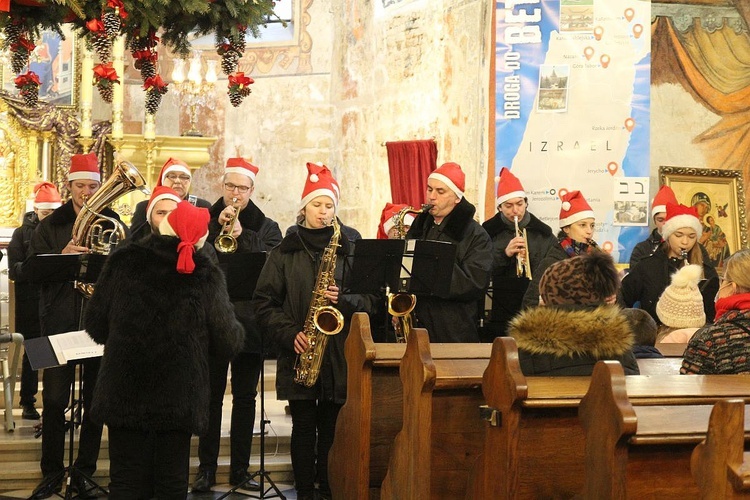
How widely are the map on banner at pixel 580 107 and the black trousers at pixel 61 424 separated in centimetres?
465

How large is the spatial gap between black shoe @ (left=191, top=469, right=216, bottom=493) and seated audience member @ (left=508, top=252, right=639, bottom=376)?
9.26 feet

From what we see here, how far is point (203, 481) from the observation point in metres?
6.21

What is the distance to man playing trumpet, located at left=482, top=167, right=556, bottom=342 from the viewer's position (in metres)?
6.78

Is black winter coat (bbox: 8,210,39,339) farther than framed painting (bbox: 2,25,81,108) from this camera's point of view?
No

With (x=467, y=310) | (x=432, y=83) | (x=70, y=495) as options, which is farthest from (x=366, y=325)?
(x=432, y=83)

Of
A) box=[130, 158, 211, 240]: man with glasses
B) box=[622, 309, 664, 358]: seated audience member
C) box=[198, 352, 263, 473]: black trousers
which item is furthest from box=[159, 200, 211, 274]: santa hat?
box=[622, 309, 664, 358]: seated audience member

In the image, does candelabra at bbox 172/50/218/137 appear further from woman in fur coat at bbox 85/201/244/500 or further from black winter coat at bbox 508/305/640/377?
black winter coat at bbox 508/305/640/377

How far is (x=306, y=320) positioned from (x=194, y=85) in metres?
7.12

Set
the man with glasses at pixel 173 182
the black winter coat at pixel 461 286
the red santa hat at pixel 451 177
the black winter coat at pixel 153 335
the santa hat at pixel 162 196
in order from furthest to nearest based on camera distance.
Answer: the man with glasses at pixel 173 182 → the red santa hat at pixel 451 177 → the black winter coat at pixel 461 286 → the santa hat at pixel 162 196 → the black winter coat at pixel 153 335

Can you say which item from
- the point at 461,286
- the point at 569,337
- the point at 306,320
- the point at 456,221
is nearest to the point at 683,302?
the point at 461,286

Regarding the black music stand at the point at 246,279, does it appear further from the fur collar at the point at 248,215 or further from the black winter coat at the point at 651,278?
the black winter coat at the point at 651,278

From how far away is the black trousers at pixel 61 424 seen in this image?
605cm

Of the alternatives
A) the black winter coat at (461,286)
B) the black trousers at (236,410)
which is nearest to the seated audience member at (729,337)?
the black winter coat at (461,286)

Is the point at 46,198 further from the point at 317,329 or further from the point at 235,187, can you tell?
the point at 317,329
